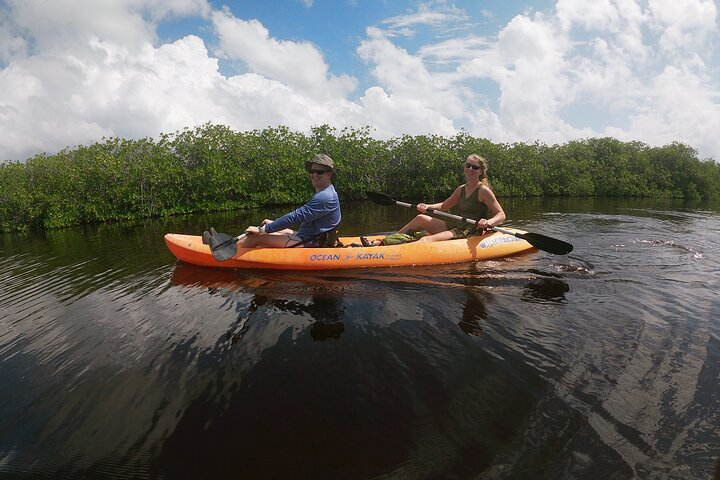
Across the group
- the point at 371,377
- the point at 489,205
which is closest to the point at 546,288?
the point at 489,205

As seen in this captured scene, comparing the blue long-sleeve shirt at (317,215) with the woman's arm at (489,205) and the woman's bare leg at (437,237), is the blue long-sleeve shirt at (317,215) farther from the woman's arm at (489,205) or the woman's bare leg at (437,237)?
the woman's arm at (489,205)

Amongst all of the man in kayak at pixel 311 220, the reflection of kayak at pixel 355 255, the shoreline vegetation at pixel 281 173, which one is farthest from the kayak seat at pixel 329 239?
the shoreline vegetation at pixel 281 173

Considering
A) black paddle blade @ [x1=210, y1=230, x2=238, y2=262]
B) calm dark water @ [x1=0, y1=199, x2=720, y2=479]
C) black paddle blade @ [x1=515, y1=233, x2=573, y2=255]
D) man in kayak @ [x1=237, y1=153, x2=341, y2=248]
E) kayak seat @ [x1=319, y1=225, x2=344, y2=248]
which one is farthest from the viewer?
black paddle blade @ [x1=515, y1=233, x2=573, y2=255]

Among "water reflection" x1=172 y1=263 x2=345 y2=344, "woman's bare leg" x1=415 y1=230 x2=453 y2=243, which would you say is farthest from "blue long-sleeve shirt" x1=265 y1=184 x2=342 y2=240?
A: "woman's bare leg" x1=415 y1=230 x2=453 y2=243

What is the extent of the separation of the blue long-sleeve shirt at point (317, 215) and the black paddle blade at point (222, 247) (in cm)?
80

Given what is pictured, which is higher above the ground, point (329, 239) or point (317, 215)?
point (317, 215)

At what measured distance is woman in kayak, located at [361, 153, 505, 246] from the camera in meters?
7.43

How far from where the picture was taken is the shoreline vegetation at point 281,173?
20.6 m

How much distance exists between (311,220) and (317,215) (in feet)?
0.56

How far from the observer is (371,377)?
3.56 m

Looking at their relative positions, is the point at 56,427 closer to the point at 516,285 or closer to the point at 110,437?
the point at 110,437

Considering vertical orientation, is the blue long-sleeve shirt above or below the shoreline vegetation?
below

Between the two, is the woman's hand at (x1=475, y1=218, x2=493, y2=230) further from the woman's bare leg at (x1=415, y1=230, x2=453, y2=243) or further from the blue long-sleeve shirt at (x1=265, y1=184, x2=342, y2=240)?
the blue long-sleeve shirt at (x1=265, y1=184, x2=342, y2=240)

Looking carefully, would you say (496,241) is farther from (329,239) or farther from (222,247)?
(222,247)
